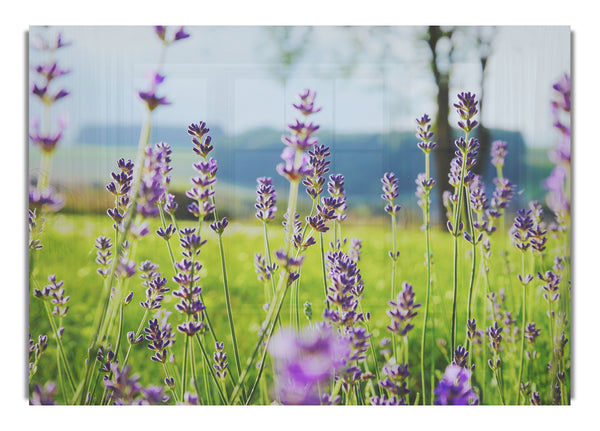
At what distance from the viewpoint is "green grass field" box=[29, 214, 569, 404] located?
2732 mm

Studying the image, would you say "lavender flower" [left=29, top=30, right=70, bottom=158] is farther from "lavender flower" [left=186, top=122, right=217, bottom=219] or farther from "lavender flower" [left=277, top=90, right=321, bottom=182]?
"lavender flower" [left=277, top=90, right=321, bottom=182]

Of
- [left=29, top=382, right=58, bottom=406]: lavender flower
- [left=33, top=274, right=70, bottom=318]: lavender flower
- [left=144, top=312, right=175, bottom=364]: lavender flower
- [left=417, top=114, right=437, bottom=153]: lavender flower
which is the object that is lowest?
[left=29, top=382, right=58, bottom=406]: lavender flower

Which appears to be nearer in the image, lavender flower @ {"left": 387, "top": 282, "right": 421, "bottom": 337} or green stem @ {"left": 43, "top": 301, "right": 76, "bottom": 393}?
lavender flower @ {"left": 387, "top": 282, "right": 421, "bottom": 337}

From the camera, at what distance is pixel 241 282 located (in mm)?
2740

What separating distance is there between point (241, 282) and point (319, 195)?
572 mm

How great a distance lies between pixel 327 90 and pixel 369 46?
30cm

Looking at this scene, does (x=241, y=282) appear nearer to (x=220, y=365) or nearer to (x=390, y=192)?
(x=220, y=365)

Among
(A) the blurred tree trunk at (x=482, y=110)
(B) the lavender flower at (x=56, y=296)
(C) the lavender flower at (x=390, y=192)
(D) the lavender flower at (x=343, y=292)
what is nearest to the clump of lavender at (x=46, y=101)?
(B) the lavender flower at (x=56, y=296)

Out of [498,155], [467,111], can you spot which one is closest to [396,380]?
[498,155]

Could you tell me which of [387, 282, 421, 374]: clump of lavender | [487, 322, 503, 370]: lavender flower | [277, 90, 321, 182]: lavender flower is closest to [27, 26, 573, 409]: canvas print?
[487, 322, 503, 370]: lavender flower

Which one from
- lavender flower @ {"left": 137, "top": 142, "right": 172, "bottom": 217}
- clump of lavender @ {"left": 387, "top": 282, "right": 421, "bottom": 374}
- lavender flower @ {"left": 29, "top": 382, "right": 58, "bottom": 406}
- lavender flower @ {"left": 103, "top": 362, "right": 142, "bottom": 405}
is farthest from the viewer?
lavender flower @ {"left": 29, "top": 382, "right": 58, "bottom": 406}

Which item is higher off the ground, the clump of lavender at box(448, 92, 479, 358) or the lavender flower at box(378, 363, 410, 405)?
the clump of lavender at box(448, 92, 479, 358)
